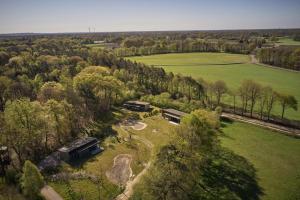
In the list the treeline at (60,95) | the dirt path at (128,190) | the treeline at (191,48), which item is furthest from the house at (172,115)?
the treeline at (191,48)

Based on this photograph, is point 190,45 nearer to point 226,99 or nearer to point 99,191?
point 226,99

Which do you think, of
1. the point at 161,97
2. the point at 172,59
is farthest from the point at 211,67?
the point at 161,97

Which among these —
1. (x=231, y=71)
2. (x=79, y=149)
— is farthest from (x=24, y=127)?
(x=231, y=71)

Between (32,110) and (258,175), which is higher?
(32,110)

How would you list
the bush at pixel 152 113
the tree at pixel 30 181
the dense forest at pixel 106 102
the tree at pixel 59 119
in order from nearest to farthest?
the tree at pixel 30 181, the dense forest at pixel 106 102, the tree at pixel 59 119, the bush at pixel 152 113

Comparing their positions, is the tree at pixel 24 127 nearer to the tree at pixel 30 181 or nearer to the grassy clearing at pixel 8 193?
the grassy clearing at pixel 8 193

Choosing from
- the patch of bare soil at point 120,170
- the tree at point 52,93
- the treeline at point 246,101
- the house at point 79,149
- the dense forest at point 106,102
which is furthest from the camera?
the treeline at point 246,101
